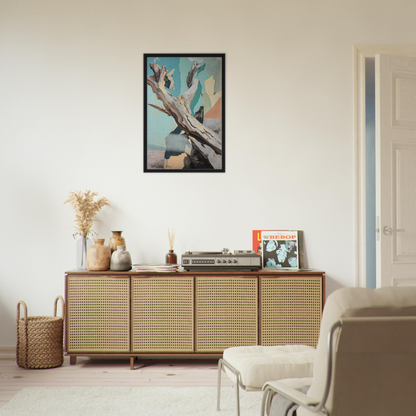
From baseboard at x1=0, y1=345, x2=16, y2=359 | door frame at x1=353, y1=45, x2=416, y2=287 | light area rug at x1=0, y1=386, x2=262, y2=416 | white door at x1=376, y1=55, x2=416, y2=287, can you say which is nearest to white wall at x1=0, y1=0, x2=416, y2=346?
door frame at x1=353, y1=45, x2=416, y2=287

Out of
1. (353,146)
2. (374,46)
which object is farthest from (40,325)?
(374,46)

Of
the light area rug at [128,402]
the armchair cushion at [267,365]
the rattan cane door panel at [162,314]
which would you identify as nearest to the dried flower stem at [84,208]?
the rattan cane door panel at [162,314]

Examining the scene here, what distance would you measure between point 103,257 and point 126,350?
74cm

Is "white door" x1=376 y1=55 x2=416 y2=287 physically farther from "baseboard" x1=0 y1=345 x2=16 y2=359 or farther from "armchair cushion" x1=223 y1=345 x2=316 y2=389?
"baseboard" x1=0 y1=345 x2=16 y2=359

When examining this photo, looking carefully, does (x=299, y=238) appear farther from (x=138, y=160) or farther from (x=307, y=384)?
(x=307, y=384)

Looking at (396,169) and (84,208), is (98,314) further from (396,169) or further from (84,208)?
(396,169)

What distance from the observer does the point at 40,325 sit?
3.21m

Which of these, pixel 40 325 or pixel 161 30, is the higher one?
pixel 161 30

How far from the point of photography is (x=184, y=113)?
3695 millimetres

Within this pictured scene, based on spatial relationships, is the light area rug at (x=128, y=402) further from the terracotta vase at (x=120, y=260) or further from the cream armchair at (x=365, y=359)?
the cream armchair at (x=365, y=359)

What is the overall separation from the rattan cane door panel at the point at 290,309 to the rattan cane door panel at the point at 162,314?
1.90 feet

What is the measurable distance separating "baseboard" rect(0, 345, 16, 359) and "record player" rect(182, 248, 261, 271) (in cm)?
170

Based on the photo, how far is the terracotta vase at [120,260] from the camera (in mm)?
3289

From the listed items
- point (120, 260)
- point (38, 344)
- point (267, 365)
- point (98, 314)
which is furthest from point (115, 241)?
point (267, 365)
